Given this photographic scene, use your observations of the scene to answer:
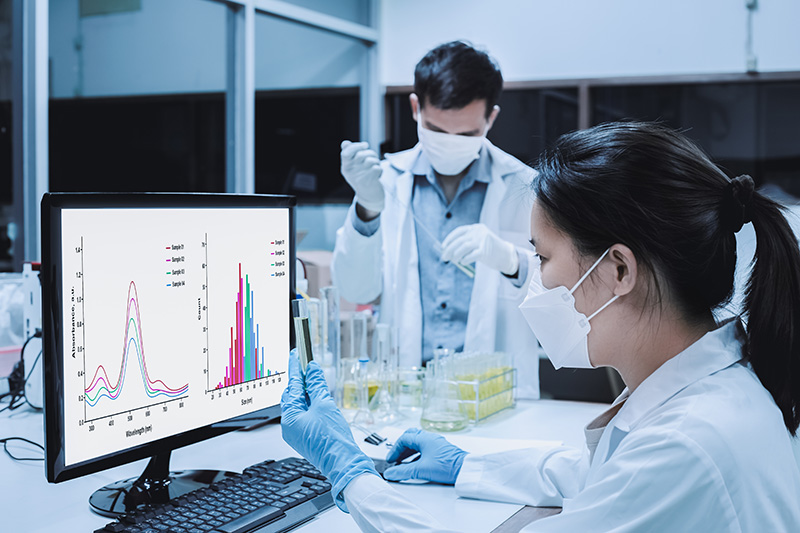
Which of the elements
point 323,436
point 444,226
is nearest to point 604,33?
point 444,226

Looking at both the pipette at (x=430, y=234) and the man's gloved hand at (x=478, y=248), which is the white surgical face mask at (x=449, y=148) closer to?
the pipette at (x=430, y=234)

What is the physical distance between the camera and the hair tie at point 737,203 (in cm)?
94

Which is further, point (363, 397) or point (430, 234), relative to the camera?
point (430, 234)

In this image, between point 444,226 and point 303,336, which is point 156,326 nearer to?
point 303,336

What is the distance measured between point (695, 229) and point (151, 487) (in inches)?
34.3

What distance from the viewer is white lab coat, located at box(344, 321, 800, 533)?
81 cm

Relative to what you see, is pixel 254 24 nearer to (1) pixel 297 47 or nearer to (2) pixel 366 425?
(1) pixel 297 47

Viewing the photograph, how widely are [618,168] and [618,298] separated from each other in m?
0.18

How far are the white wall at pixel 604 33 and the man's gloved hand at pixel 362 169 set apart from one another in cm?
150

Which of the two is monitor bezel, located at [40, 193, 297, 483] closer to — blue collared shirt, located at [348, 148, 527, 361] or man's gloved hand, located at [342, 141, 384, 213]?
man's gloved hand, located at [342, 141, 384, 213]

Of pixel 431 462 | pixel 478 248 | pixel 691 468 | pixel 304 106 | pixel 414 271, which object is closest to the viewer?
pixel 691 468

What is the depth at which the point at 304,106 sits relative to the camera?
4059 millimetres

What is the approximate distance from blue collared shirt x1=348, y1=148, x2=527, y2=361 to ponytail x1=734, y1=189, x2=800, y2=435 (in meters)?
1.31

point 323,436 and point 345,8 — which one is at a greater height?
point 345,8
